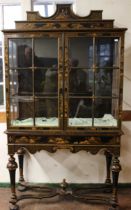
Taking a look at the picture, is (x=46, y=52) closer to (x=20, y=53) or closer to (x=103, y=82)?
(x=20, y=53)

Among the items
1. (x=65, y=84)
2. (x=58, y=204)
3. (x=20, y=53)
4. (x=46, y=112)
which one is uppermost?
(x=20, y=53)

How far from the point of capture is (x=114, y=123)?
8.32 ft

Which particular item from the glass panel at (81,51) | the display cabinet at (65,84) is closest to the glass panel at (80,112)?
the display cabinet at (65,84)

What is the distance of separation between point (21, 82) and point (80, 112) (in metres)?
0.66

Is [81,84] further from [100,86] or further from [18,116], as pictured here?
[18,116]

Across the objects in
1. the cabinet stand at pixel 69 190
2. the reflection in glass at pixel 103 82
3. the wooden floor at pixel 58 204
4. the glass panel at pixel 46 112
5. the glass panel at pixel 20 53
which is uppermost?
the glass panel at pixel 20 53

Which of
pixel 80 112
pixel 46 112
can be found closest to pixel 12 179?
pixel 46 112

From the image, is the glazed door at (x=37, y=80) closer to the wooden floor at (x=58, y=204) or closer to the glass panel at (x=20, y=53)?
the glass panel at (x=20, y=53)

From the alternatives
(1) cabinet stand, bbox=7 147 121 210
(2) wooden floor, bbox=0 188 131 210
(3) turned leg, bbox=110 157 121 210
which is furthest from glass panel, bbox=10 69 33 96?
(2) wooden floor, bbox=0 188 131 210

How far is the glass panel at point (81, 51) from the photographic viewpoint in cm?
247

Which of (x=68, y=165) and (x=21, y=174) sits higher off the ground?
(x=68, y=165)

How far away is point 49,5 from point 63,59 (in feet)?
2.76

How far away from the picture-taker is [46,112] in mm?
2656

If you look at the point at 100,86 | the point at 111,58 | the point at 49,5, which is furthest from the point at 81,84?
the point at 49,5
